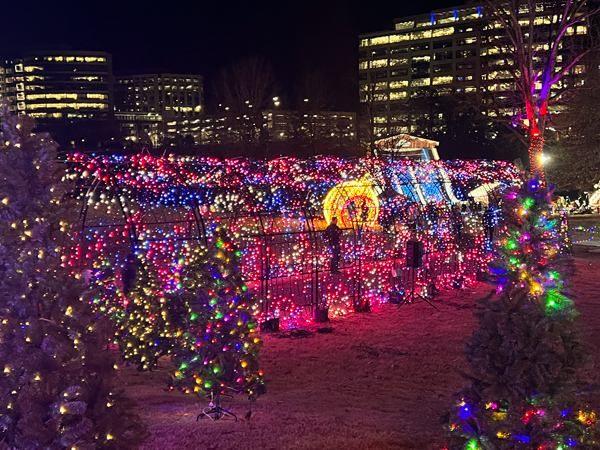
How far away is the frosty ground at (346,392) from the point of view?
5.28 m

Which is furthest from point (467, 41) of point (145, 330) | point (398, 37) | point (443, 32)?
point (145, 330)

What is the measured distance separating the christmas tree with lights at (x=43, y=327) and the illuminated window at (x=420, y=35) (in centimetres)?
11224

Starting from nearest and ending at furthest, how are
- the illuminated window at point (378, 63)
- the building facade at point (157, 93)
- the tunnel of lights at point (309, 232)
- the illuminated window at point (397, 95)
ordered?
the tunnel of lights at point (309, 232), the illuminated window at point (397, 95), the illuminated window at point (378, 63), the building facade at point (157, 93)

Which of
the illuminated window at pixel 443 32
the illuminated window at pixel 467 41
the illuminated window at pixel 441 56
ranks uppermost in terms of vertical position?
the illuminated window at pixel 443 32

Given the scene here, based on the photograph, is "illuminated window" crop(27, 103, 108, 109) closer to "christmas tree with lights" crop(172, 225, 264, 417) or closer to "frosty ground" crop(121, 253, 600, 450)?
"frosty ground" crop(121, 253, 600, 450)

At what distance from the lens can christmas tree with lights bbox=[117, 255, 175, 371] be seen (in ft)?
25.6

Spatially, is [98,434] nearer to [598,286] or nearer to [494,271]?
[494,271]

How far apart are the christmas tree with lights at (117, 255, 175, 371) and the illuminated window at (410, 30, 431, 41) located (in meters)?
109

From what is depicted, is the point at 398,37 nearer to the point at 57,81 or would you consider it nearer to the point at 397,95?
the point at 397,95

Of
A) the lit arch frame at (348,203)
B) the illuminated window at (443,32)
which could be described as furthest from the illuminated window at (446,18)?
the lit arch frame at (348,203)

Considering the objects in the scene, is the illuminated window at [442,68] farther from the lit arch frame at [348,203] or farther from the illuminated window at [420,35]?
the lit arch frame at [348,203]

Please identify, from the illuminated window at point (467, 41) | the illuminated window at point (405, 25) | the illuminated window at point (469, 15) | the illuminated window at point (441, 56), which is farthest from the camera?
the illuminated window at point (405, 25)

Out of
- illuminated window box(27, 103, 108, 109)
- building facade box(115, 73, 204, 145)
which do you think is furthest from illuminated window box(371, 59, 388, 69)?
illuminated window box(27, 103, 108, 109)

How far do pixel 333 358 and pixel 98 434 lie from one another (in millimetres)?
4920
